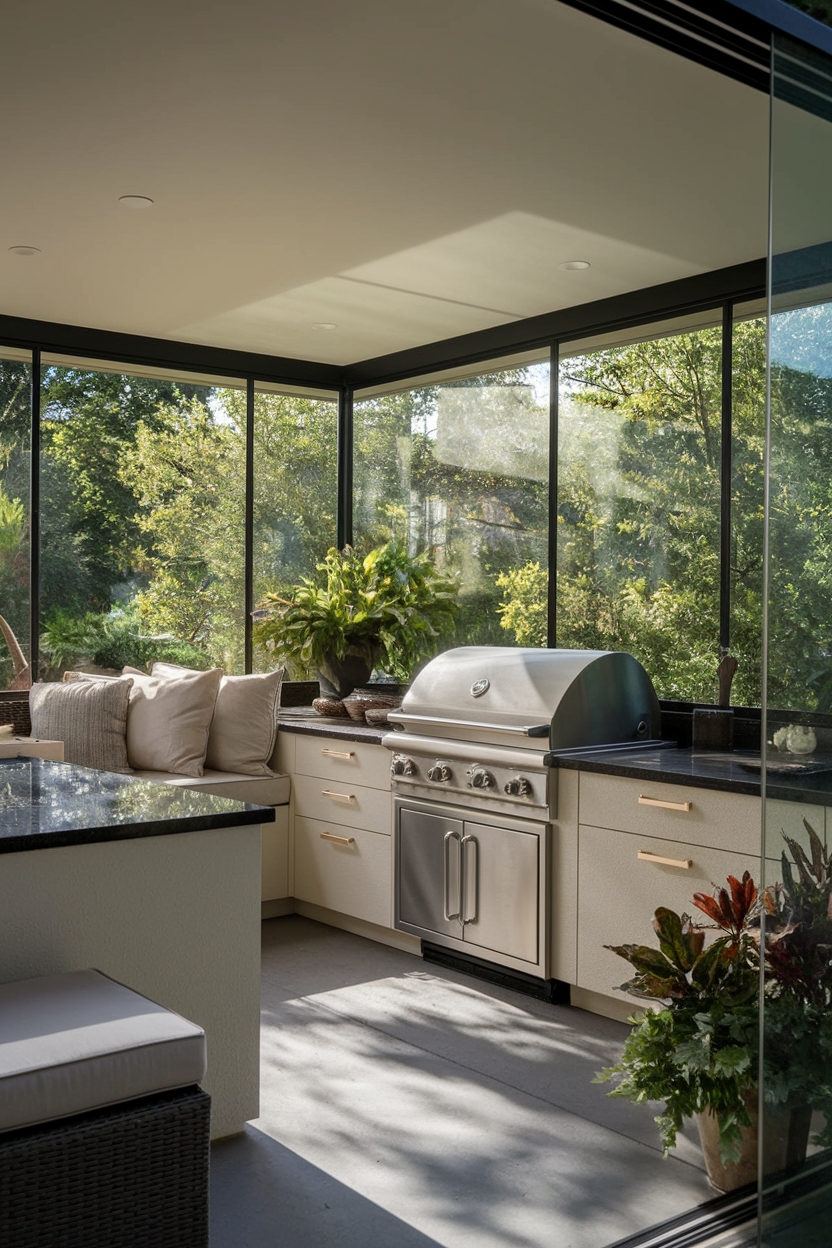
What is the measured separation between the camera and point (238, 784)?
4738 millimetres

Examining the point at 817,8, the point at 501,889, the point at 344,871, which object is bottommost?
the point at 344,871

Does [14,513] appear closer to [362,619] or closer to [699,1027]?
[362,619]

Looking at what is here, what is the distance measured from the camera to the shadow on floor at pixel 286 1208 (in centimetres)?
231

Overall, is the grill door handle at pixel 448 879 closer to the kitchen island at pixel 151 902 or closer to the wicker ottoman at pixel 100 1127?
the kitchen island at pixel 151 902

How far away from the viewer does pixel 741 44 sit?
81.4 inches

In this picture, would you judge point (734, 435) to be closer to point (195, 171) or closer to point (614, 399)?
point (614, 399)

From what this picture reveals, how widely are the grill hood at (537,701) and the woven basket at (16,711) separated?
164 cm

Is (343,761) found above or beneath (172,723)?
beneath

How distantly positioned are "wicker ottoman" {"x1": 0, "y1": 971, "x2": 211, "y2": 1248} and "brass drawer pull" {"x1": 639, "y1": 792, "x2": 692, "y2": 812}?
1776 millimetres

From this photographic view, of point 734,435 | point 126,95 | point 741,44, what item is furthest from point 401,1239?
point 734,435

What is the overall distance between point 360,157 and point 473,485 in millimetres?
2312

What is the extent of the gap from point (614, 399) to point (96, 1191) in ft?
11.5

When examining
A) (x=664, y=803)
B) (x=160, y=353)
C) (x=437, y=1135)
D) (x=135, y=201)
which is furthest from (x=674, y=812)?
(x=160, y=353)

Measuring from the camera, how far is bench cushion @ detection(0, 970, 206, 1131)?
1783 millimetres
